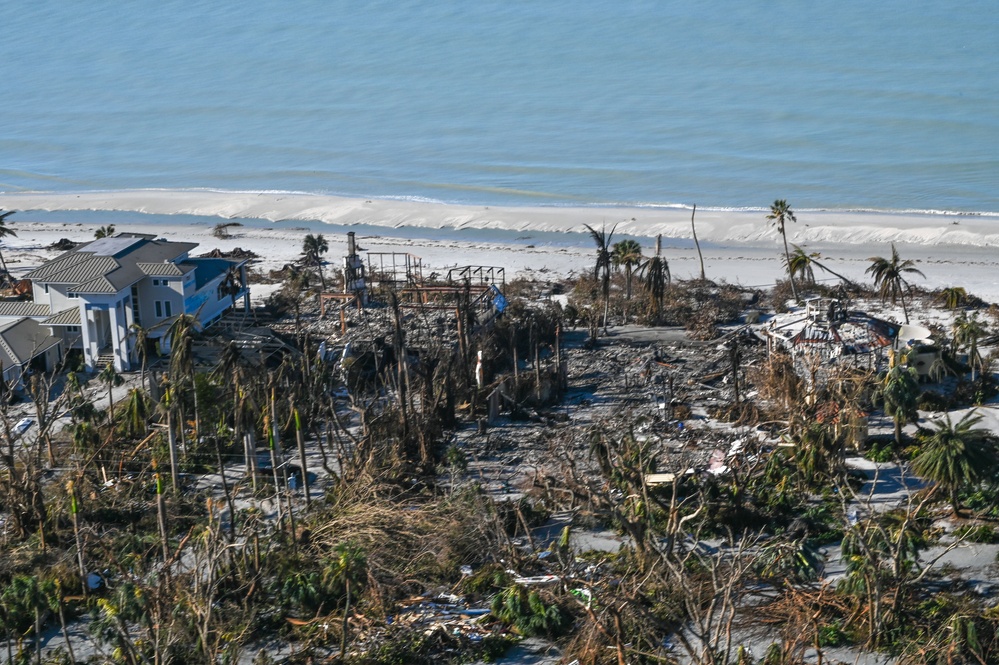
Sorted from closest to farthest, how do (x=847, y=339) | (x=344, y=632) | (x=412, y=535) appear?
(x=344, y=632) < (x=412, y=535) < (x=847, y=339)

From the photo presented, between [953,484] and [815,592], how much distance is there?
440 cm

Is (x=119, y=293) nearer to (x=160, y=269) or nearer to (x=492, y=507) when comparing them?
(x=160, y=269)

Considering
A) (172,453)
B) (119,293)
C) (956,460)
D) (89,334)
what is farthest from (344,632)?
(89,334)

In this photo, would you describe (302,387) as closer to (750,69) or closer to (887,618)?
(887,618)

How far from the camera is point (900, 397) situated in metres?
29.4

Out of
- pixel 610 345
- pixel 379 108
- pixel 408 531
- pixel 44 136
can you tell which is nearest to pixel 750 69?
pixel 379 108

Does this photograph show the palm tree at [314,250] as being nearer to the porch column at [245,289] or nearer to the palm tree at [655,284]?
the porch column at [245,289]

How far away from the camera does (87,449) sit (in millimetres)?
30203

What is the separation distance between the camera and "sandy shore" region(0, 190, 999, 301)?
170 feet

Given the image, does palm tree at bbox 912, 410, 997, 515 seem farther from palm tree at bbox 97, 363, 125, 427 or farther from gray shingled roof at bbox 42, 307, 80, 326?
gray shingled roof at bbox 42, 307, 80, 326

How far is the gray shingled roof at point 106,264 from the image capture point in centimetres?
3744

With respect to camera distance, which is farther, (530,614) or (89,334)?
(89,334)

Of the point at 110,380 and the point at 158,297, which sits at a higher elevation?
the point at 158,297

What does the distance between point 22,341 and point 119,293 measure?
10.8 feet
